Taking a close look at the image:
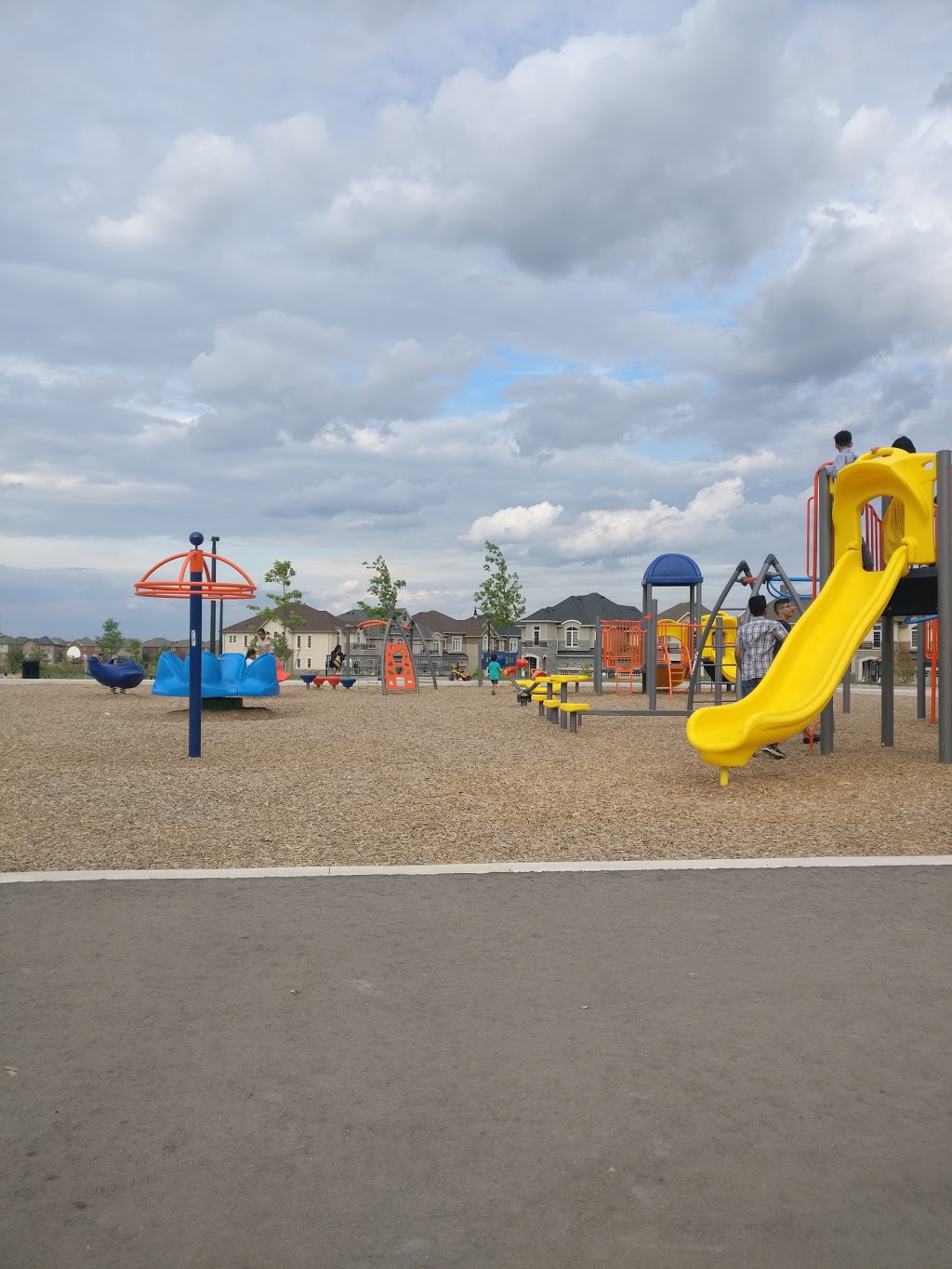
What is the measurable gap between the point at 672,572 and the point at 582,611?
67357 mm

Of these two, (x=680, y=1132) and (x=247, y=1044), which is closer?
(x=680, y=1132)

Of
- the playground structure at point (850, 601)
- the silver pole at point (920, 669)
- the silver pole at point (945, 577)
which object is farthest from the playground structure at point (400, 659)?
the silver pole at point (945, 577)

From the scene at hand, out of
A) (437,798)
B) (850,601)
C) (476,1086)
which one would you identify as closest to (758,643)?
(850,601)

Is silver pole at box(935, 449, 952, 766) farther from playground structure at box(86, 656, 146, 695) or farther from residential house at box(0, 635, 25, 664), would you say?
residential house at box(0, 635, 25, 664)

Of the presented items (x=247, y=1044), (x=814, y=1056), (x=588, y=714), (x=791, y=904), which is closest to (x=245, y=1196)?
(x=247, y=1044)

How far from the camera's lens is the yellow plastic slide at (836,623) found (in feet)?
31.9

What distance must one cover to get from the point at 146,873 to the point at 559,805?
12.4 feet

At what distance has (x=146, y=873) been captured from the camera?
245 inches

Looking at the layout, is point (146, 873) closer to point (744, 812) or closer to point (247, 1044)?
point (247, 1044)

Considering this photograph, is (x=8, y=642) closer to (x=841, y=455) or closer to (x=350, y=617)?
(x=350, y=617)

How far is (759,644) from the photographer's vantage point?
500 inches

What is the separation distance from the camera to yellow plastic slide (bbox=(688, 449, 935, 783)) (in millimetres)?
9719

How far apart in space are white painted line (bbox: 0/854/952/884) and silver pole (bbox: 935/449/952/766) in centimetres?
455

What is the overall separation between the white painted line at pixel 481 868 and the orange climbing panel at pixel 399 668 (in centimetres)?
2370
